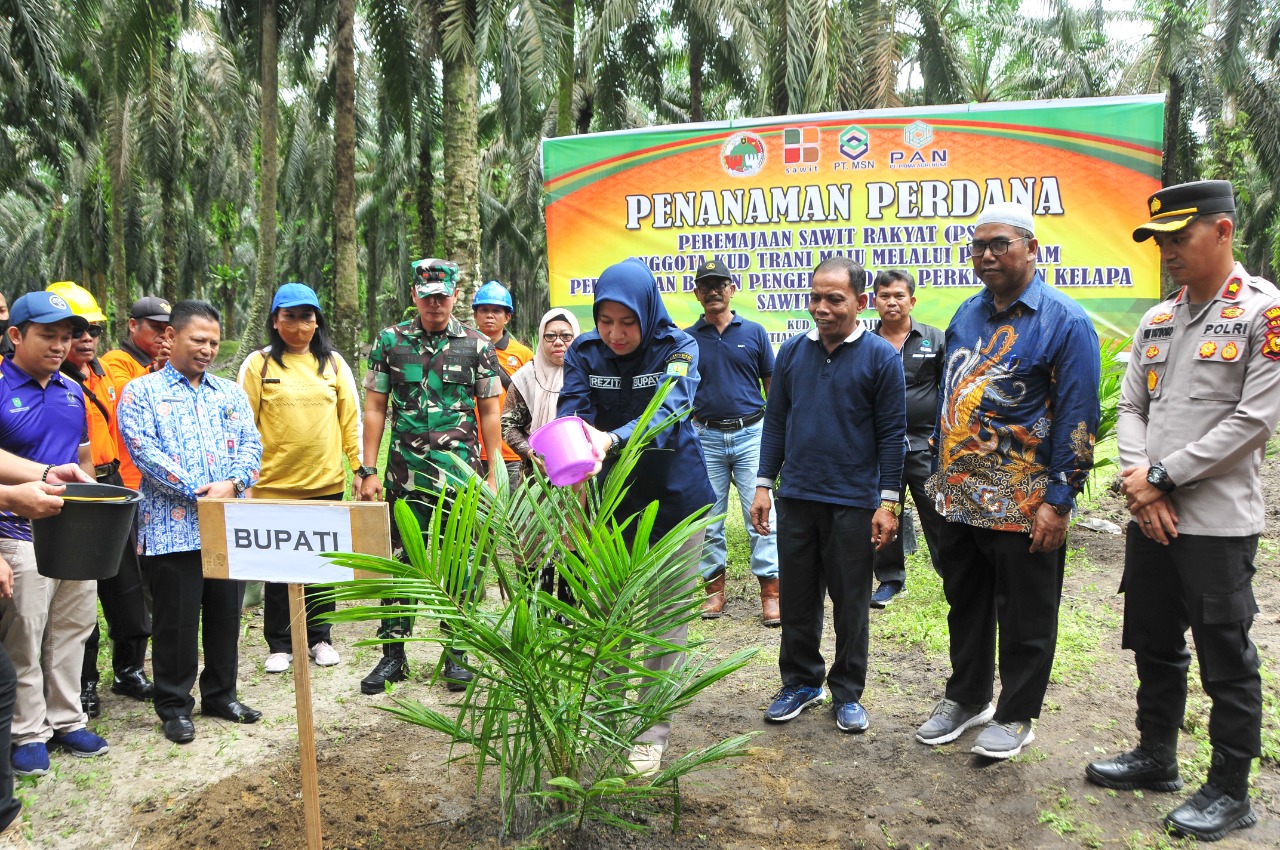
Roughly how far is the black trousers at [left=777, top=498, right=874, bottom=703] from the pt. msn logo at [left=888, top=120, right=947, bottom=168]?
419cm

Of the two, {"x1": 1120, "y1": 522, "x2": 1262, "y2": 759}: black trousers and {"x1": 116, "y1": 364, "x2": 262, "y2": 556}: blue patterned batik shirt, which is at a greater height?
{"x1": 116, "y1": 364, "x2": 262, "y2": 556}: blue patterned batik shirt

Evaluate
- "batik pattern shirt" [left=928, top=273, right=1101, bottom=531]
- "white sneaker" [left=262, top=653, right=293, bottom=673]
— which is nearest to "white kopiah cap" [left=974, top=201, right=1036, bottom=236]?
"batik pattern shirt" [left=928, top=273, right=1101, bottom=531]

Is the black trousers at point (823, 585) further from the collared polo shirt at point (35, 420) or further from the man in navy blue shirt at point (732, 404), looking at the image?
the collared polo shirt at point (35, 420)

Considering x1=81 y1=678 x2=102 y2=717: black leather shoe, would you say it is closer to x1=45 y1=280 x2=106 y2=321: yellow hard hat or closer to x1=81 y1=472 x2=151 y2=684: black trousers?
x1=81 y1=472 x2=151 y2=684: black trousers

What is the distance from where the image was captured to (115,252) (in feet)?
65.7

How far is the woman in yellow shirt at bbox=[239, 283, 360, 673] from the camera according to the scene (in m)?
4.57

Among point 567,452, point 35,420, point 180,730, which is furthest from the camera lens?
point 180,730

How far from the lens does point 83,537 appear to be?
321 centimetres

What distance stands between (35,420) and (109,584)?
3.49ft

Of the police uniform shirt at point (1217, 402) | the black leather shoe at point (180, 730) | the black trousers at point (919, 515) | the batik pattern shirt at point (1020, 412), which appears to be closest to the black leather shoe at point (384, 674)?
the black leather shoe at point (180, 730)

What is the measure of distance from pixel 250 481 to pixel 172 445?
35cm

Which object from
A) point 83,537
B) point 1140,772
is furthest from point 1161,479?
point 83,537

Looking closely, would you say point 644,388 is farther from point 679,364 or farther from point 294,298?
point 294,298

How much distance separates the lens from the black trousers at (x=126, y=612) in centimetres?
446
